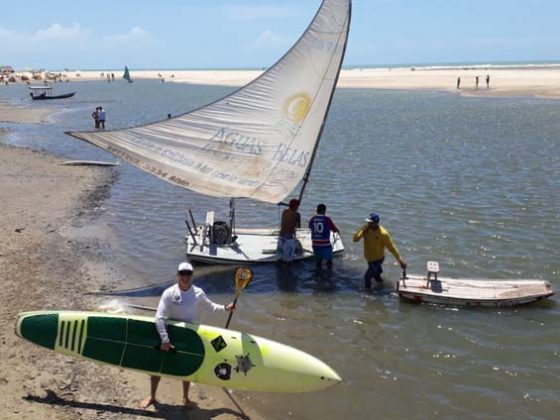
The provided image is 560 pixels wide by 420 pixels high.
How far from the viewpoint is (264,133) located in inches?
612

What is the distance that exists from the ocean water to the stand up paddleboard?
695 mm

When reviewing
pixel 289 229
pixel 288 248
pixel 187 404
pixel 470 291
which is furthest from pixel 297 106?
pixel 187 404

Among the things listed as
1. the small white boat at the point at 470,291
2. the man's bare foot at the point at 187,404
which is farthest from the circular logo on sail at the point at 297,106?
the man's bare foot at the point at 187,404

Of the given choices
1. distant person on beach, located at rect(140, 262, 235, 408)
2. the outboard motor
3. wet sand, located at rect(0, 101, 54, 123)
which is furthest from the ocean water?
wet sand, located at rect(0, 101, 54, 123)

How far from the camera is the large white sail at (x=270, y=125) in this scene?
15078 mm

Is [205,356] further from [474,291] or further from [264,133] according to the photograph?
[264,133]

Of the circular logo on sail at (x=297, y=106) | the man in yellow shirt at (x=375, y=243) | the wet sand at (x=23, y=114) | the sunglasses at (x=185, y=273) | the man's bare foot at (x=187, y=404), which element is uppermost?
the circular logo on sail at (x=297, y=106)

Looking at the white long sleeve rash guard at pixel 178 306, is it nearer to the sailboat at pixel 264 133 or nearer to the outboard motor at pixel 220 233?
the sailboat at pixel 264 133

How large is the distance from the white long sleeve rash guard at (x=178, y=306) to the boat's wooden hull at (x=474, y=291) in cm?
589

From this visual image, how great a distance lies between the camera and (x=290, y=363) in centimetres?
889

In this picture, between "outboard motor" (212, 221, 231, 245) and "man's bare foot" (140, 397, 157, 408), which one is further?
"outboard motor" (212, 221, 231, 245)

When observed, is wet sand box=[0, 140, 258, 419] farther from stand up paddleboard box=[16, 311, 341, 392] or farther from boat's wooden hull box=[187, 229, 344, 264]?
boat's wooden hull box=[187, 229, 344, 264]

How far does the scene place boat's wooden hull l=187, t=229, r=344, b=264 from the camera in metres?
15.0

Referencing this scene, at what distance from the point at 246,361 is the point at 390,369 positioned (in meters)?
3.09
